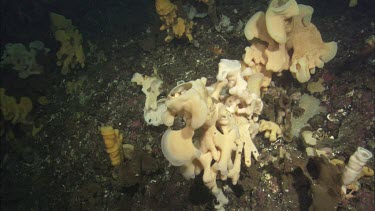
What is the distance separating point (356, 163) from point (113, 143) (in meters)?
2.70

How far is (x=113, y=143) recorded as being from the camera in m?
3.91

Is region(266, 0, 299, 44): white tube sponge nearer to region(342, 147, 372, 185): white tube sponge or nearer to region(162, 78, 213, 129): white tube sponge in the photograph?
region(162, 78, 213, 129): white tube sponge

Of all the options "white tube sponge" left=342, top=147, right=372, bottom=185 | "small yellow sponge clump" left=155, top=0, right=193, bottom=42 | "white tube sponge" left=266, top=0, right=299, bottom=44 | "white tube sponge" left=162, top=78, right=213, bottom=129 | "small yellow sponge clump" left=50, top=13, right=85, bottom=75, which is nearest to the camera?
"white tube sponge" left=162, top=78, right=213, bottom=129

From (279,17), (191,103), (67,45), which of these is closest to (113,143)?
(191,103)

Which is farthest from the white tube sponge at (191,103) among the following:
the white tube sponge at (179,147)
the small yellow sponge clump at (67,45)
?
the small yellow sponge clump at (67,45)

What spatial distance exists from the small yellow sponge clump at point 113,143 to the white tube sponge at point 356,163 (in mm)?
2605

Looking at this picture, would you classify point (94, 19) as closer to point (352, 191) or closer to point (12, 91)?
point (12, 91)

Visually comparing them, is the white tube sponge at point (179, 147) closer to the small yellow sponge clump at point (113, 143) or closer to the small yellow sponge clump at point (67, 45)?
the small yellow sponge clump at point (113, 143)

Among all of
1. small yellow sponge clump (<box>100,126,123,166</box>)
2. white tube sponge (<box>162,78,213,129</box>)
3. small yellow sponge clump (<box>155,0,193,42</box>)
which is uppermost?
white tube sponge (<box>162,78,213,129</box>)

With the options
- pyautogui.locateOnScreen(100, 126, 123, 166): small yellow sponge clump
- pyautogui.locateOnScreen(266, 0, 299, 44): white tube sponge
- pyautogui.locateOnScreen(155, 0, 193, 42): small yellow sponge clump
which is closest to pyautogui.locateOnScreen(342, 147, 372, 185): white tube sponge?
pyautogui.locateOnScreen(266, 0, 299, 44): white tube sponge

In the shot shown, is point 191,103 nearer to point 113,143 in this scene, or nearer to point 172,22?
point 113,143

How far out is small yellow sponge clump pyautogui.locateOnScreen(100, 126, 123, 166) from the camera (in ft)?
12.6

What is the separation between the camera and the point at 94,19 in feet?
30.7

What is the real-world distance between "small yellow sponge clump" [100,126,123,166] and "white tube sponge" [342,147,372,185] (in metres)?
2.61
